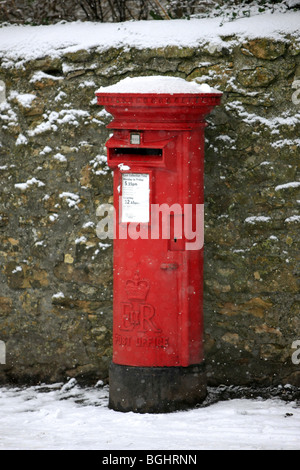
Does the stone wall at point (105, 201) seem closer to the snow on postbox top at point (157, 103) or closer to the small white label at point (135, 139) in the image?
→ the snow on postbox top at point (157, 103)

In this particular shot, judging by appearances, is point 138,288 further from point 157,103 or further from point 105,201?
point 157,103

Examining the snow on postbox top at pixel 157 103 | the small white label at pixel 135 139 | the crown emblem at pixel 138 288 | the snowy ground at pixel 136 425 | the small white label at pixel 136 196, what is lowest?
the snowy ground at pixel 136 425

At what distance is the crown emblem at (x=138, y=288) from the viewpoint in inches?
164

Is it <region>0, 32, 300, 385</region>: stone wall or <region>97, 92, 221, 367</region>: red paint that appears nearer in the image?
<region>97, 92, 221, 367</region>: red paint

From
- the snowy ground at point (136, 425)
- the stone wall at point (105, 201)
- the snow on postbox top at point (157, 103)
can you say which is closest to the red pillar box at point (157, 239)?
the snow on postbox top at point (157, 103)

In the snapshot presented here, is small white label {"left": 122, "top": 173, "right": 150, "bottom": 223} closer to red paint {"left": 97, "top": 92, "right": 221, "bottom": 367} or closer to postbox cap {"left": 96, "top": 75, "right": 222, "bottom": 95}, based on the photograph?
red paint {"left": 97, "top": 92, "right": 221, "bottom": 367}

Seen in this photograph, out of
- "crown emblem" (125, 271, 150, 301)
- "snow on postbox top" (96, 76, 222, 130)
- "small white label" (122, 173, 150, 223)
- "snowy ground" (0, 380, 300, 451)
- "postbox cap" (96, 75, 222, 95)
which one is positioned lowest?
"snowy ground" (0, 380, 300, 451)

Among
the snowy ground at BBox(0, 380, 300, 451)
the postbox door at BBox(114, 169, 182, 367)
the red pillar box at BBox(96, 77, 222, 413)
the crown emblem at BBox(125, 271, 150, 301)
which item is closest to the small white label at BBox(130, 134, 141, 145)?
the red pillar box at BBox(96, 77, 222, 413)

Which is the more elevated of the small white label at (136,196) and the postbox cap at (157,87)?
the postbox cap at (157,87)

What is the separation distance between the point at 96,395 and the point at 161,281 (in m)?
0.97

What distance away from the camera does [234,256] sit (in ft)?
15.2

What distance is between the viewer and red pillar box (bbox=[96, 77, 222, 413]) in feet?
13.1

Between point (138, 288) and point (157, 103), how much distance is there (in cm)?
95
